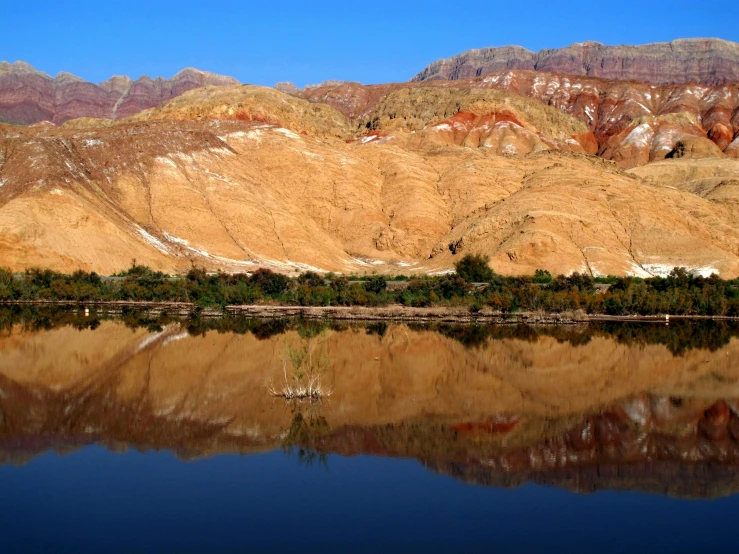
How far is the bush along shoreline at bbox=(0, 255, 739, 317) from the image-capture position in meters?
49.4

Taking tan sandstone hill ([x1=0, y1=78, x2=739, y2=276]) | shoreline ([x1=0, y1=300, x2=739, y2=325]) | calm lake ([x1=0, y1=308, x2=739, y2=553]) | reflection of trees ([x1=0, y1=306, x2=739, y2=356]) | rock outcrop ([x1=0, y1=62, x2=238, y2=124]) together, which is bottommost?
Result: calm lake ([x1=0, y1=308, x2=739, y2=553])

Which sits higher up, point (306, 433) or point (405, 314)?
point (405, 314)

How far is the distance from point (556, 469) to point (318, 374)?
8.77 metres

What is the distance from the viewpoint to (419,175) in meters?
87.1

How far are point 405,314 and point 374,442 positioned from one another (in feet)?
93.3

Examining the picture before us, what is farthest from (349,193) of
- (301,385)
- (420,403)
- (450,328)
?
(420,403)

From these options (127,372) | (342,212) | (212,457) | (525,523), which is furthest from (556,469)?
(342,212)

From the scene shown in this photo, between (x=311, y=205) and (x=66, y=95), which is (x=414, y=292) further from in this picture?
(x=66, y=95)

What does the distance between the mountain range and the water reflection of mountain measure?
29.4 meters

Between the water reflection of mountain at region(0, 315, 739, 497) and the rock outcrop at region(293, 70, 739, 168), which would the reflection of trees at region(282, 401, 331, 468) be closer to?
the water reflection of mountain at region(0, 315, 739, 497)

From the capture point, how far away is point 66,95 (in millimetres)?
186500

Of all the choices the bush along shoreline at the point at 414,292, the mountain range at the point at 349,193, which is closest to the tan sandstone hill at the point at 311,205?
the mountain range at the point at 349,193

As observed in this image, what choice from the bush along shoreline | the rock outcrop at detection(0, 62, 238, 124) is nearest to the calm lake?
the bush along shoreline

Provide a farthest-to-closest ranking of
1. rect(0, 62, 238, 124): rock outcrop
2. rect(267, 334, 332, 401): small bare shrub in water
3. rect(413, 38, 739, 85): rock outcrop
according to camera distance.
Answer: rect(413, 38, 739, 85): rock outcrop → rect(0, 62, 238, 124): rock outcrop → rect(267, 334, 332, 401): small bare shrub in water
